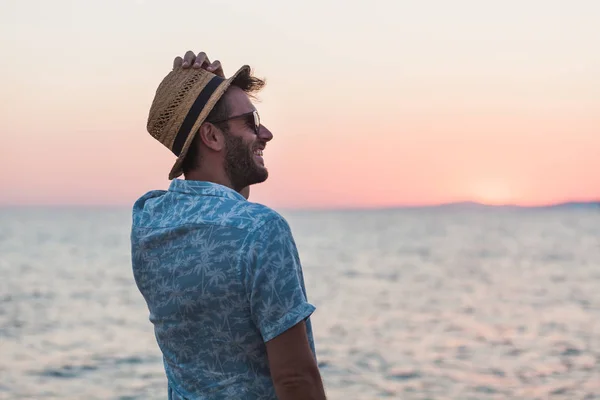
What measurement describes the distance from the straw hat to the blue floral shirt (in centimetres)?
14

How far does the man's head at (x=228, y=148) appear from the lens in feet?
7.41

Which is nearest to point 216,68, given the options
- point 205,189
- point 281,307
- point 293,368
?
point 205,189

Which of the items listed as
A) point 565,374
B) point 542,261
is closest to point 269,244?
point 565,374

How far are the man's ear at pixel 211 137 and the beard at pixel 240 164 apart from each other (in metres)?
0.02

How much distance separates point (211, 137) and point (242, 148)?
0.30 ft

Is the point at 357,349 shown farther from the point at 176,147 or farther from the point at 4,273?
the point at 4,273

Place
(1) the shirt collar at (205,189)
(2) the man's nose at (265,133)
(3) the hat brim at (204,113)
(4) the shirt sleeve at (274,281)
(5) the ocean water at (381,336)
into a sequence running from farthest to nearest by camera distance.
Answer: (5) the ocean water at (381,336)
(2) the man's nose at (265,133)
(3) the hat brim at (204,113)
(1) the shirt collar at (205,189)
(4) the shirt sleeve at (274,281)

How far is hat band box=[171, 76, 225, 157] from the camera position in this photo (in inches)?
89.4

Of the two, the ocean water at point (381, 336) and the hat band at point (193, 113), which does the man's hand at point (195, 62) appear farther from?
the ocean water at point (381, 336)

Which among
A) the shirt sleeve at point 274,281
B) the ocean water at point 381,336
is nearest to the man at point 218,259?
the shirt sleeve at point 274,281

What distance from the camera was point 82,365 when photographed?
11.2 m

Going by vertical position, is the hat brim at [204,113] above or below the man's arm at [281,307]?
above

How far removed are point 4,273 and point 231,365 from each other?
28651mm

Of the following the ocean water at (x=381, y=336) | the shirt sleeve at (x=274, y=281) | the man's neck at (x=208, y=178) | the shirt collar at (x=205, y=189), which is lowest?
the ocean water at (x=381, y=336)
